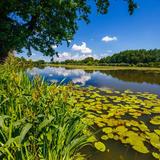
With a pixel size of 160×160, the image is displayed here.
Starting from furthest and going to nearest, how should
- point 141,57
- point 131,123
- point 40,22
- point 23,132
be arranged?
point 141,57, point 40,22, point 131,123, point 23,132

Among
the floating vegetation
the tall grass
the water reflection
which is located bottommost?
the water reflection

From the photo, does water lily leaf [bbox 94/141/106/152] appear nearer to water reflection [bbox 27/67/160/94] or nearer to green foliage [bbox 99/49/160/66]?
water reflection [bbox 27/67/160/94]

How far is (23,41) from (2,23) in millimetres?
1352

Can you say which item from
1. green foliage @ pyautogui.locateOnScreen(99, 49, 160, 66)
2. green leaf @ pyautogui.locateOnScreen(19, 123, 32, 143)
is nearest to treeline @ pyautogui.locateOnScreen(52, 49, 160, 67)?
green foliage @ pyautogui.locateOnScreen(99, 49, 160, 66)

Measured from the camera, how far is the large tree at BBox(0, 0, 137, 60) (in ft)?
30.2

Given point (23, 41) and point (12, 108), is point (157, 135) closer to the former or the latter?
point (12, 108)

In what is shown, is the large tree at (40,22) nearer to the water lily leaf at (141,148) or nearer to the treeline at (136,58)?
the water lily leaf at (141,148)

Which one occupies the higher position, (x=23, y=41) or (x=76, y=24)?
(x=76, y=24)

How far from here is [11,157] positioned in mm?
2531

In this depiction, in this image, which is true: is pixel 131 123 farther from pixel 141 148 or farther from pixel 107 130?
pixel 141 148

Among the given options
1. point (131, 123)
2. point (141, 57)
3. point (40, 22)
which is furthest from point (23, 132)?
point (141, 57)

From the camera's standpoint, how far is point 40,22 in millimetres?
10328

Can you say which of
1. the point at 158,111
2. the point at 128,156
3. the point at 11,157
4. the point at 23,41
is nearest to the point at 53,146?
the point at 11,157

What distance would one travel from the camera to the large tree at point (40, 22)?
9195mm
